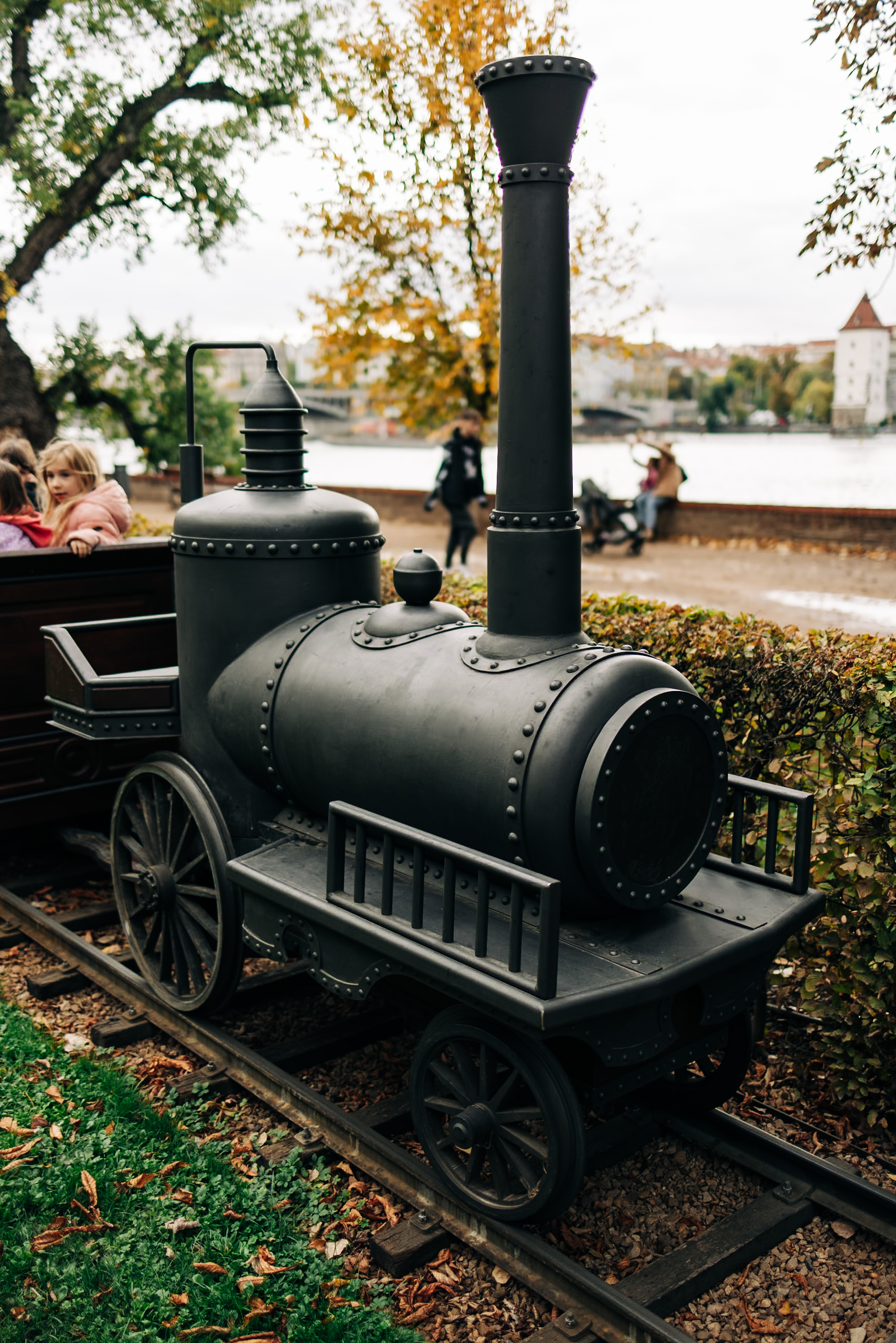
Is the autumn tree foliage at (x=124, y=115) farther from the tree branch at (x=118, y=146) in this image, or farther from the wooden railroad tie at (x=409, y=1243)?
the wooden railroad tie at (x=409, y=1243)

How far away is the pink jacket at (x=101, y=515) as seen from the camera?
243 inches

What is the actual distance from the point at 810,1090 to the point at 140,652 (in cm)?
388

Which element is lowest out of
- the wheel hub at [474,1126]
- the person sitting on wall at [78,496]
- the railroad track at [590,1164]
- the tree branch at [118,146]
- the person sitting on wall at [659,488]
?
the railroad track at [590,1164]

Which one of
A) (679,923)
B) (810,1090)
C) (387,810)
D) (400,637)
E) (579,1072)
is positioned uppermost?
(400,637)

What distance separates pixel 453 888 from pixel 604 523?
15199 millimetres

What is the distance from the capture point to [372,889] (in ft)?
11.9

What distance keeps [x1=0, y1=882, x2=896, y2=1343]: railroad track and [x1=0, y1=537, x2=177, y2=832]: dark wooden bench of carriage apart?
1.50 meters

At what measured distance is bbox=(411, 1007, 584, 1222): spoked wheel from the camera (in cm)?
307

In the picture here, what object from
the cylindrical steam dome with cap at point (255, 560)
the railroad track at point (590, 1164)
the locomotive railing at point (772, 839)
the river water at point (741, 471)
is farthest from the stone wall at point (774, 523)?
the locomotive railing at point (772, 839)

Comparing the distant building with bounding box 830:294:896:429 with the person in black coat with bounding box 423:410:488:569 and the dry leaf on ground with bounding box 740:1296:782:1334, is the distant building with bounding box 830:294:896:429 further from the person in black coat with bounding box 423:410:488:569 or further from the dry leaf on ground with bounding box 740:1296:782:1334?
the dry leaf on ground with bounding box 740:1296:782:1334

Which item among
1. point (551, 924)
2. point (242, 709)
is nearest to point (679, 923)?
point (551, 924)

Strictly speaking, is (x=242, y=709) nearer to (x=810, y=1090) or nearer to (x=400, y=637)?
(x=400, y=637)

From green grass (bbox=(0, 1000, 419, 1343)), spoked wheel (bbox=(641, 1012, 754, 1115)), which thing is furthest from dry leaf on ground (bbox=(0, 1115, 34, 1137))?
spoked wheel (bbox=(641, 1012, 754, 1115))

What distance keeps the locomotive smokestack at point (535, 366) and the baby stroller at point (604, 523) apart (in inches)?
559
